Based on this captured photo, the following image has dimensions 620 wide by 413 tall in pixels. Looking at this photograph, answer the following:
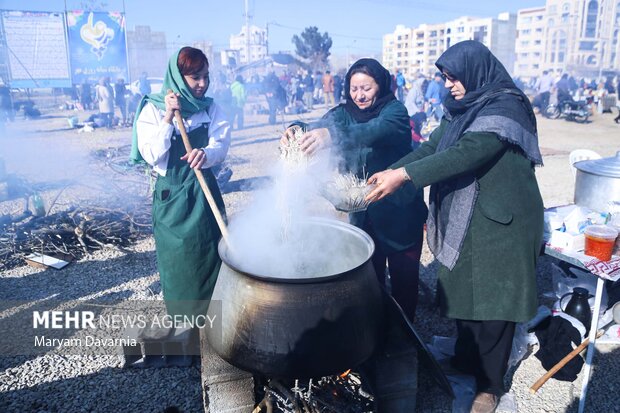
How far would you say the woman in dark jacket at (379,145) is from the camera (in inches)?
119

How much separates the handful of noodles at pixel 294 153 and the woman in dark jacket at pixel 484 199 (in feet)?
1.65

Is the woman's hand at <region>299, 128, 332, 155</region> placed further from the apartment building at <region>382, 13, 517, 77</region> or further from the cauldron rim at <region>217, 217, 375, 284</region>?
the apartment building at <region>382, 13, 517, 77</region>

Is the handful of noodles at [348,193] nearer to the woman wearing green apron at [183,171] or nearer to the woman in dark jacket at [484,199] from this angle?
the woman in dark jacket at [484,199]

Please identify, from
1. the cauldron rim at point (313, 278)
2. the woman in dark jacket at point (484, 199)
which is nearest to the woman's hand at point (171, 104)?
the cauldron rim at point (313, 278)

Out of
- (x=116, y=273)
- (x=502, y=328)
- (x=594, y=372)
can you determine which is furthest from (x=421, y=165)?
(x=116, y=273)

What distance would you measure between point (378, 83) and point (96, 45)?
21.0 meters

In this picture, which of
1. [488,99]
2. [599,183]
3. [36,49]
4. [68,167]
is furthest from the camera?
[36,49]

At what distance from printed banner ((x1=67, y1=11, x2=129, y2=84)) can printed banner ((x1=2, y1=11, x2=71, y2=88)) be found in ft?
1.32

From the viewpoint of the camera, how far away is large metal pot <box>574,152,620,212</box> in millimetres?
3562

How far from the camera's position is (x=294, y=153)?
9.14 feet

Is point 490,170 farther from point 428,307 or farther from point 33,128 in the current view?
point 33,128

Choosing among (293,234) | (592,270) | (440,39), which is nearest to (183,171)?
(293,234)

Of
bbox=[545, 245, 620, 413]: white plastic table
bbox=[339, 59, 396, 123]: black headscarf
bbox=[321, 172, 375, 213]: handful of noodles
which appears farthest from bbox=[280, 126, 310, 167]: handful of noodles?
bbox=[545, 245, 620, 413]: white plastic table

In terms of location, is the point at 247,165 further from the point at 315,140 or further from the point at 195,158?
the point at 315,140
